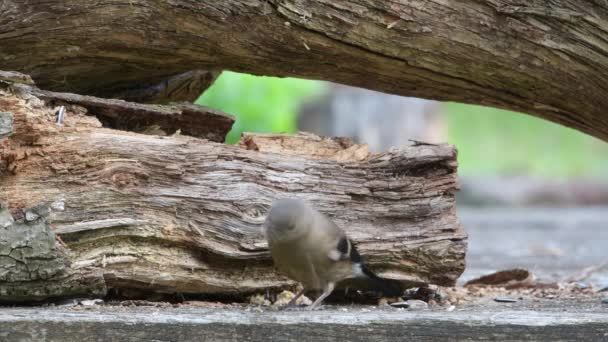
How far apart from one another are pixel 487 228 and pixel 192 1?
24.3 ft

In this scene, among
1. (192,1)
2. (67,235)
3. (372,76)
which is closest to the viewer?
(67,235)

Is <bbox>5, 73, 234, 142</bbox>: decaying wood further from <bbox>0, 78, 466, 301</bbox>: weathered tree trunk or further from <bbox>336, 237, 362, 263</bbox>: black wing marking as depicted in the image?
<bbox>336, 237, 362, 263</bbox>: black wing marking

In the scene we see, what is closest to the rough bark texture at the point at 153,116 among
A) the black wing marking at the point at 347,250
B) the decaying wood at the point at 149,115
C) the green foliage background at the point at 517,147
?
the decaying wood at the point at 149,115

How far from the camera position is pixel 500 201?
51.4ft

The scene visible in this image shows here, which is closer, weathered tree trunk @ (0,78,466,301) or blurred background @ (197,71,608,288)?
weathered tree trunk @ (0,78,466,301)

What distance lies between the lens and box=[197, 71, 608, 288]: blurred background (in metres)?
7.69

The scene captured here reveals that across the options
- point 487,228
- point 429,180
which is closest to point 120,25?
point 429,180

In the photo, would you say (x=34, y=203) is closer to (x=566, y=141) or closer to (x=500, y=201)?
(x=500, y=201)

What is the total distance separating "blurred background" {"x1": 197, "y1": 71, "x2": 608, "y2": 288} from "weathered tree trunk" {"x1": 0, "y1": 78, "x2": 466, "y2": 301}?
1.37 m

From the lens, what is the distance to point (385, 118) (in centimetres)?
1612

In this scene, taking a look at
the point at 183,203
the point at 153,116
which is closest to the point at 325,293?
the point at 183,203

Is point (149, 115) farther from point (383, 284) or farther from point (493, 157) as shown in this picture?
point (493, 157)

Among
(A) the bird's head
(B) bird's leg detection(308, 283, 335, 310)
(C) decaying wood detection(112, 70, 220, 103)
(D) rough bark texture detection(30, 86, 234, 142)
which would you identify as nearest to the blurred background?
(C) decaying wood detection(112, 70, 220, 103)

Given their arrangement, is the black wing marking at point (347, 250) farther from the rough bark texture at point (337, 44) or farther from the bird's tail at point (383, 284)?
the rough bark texture at point (337, 44)
